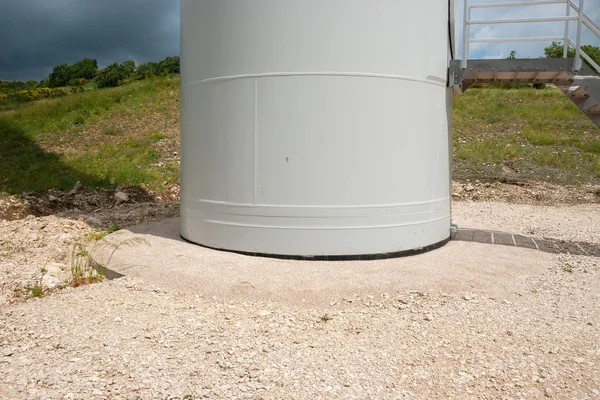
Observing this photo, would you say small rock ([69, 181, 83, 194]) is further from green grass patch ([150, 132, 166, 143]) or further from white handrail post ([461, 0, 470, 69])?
white handrail post ([461, 0, 470, 69])

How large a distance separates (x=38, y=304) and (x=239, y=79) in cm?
365

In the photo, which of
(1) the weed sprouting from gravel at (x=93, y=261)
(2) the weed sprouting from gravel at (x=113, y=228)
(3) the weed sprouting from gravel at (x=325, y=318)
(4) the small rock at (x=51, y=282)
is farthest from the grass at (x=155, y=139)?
(3) the weed sprouting from gravel at (x=325, y=318)

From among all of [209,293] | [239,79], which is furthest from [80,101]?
[209,293]

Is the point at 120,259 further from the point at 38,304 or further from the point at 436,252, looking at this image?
the point at 436,252

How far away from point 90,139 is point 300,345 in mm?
18840

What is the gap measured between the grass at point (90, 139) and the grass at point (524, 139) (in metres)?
10.8

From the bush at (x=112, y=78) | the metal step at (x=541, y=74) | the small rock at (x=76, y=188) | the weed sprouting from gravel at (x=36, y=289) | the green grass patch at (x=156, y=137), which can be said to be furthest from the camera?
the bush at (x=112, y=78)

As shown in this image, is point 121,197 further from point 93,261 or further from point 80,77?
point 80,77

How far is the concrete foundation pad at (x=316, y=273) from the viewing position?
5812 millimetres

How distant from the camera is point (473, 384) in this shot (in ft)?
12.9

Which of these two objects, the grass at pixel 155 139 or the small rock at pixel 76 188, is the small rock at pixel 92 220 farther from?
the grass at pixel 155 139

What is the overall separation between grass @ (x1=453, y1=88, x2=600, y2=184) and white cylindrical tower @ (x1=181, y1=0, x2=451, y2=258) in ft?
36.1

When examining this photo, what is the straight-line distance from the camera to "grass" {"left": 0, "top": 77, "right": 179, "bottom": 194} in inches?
630

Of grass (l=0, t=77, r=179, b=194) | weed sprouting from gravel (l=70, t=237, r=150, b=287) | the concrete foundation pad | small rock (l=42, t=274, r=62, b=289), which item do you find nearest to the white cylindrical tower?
the concrete foundation pad
